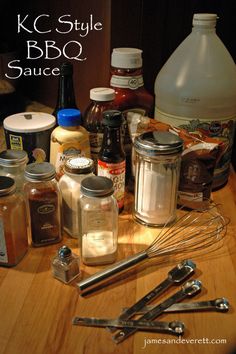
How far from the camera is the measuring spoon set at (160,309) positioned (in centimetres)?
54

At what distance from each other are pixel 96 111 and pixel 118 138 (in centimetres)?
10

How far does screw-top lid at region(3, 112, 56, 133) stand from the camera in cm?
77

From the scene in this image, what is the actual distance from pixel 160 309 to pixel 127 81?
18.2 inches

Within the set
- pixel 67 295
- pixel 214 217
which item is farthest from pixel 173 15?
pixel 67 295

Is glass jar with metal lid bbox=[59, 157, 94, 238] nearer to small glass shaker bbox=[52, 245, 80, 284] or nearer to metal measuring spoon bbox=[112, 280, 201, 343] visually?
small glass shaker bbox=[52, 245, 80, 284]

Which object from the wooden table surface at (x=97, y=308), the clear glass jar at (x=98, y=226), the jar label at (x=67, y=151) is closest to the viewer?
the wooden table surface at (x=97, y=308)

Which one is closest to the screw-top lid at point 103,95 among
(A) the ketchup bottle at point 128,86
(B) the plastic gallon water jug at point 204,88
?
(A) the ketchup bottle at point 128,86

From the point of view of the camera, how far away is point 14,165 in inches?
27.5

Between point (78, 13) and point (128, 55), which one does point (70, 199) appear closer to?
point (128, 55)

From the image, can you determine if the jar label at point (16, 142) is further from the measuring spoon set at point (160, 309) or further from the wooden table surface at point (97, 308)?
the measuring spoon set at point (160, 309)

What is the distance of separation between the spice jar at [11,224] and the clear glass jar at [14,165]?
2.6 inches

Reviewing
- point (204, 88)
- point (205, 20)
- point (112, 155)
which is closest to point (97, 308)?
point (112, 155)

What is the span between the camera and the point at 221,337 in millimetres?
542

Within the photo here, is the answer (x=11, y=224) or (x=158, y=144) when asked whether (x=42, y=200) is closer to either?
(x=11, y=224)
